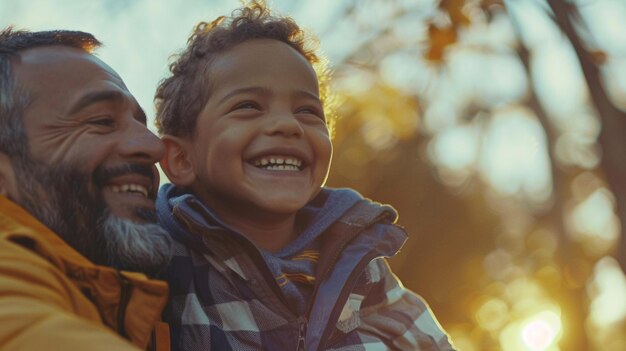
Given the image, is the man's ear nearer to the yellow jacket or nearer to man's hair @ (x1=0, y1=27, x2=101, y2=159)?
man's hair @ (x1=0, y1=27, x2=101, y2=159)

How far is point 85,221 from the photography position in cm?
222

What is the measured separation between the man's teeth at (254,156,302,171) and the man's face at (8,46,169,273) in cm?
44

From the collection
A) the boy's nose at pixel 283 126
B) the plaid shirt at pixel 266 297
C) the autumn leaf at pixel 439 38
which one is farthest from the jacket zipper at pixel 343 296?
the autumn leaf at pixel 439 38

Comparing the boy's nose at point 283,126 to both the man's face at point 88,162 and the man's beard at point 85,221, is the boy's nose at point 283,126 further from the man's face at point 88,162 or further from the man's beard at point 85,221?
the man's beard at point 85,221

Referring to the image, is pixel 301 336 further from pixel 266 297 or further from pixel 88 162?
pixel 88 162

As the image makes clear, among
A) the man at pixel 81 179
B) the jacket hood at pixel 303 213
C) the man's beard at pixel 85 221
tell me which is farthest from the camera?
the jacket hood at pixel 303 213

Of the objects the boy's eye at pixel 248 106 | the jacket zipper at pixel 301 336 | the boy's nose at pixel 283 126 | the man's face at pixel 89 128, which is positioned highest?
the boy's eye at pixel 248 106

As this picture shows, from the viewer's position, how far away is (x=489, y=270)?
1741 cm

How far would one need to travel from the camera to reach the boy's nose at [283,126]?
2783 millimetres

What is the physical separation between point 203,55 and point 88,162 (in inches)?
35.7

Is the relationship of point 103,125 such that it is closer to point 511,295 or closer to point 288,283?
point 288,283

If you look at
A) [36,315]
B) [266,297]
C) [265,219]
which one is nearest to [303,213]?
[265,219]

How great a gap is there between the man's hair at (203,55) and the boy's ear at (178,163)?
0.03 metres

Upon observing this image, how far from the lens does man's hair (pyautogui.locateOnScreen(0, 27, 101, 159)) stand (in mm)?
2266
